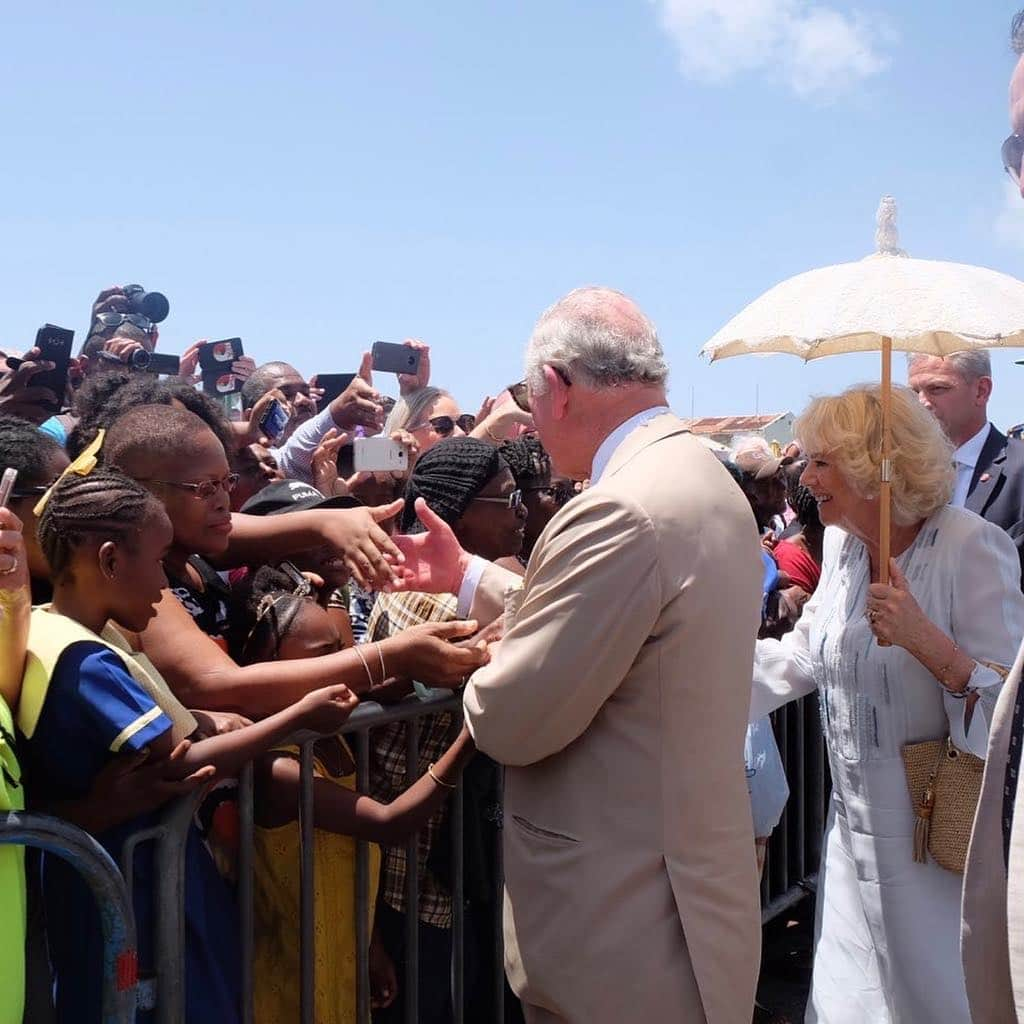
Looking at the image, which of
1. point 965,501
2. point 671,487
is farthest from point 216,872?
point 965,501

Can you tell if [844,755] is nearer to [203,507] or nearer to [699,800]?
[699,800]

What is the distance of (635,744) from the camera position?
94.0 inches

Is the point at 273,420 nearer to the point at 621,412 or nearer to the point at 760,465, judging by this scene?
the point at 760,465

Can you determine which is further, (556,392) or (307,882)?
(307,882)

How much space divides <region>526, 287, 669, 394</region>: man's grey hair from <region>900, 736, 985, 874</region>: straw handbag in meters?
1.47

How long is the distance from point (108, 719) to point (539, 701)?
0.86 m

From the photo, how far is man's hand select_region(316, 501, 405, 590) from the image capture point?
311cm

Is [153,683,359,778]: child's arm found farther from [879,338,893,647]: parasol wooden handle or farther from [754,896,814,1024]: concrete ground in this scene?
[754,896,814,1024]: concrete ground

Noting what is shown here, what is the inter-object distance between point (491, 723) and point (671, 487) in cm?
63

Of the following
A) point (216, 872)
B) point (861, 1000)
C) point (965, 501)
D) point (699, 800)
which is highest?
point (965, 501)

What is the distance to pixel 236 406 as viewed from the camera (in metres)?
8.30

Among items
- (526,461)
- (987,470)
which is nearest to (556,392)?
(526,461)

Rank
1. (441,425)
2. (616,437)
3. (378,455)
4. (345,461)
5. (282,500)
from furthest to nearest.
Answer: (441,425), (345,461), (378,455), (282,500), (616,437)

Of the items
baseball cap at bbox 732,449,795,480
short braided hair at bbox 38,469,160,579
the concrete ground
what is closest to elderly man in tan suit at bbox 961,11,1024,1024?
short braided hair at bbox 38,469,160,579
